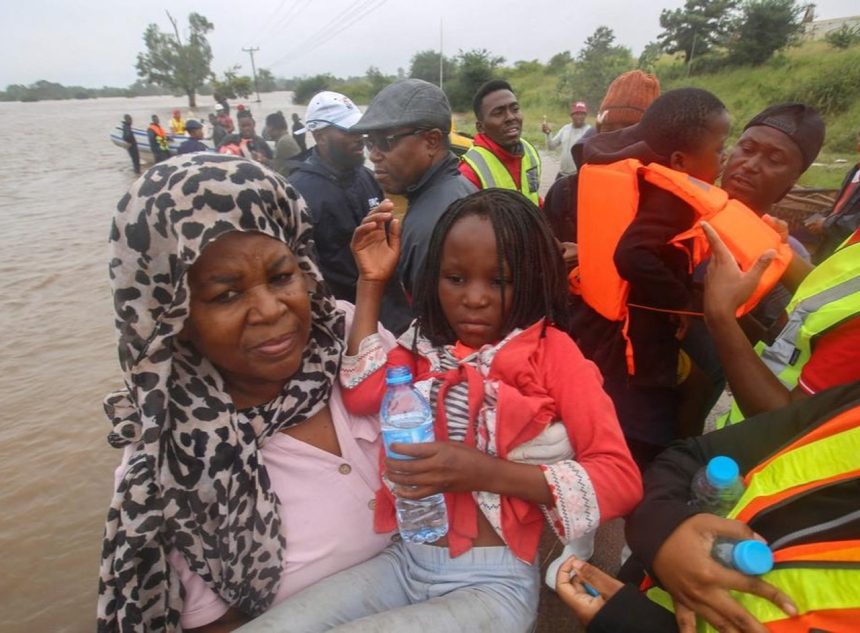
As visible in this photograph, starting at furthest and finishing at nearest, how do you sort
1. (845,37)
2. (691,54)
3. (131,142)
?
(691,54)
(845,37)
(131,142)

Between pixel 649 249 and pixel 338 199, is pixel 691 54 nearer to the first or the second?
pixel 338 199

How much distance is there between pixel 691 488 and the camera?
4.28 feet

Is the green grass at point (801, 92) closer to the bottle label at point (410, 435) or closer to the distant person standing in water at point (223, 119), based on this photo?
the bottle label at point (410, 435)

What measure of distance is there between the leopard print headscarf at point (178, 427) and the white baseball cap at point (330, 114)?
2.66 m

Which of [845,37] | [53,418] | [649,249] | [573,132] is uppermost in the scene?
[845,37]

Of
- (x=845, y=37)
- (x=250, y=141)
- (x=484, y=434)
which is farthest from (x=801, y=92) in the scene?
(x=484, y=434)

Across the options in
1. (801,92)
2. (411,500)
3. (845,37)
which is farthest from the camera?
(845,37)

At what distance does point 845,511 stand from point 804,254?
219 centimetres

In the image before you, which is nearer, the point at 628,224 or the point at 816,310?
the point at 816,310

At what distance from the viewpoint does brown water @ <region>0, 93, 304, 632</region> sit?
9.84ft

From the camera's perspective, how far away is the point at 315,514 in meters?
1.47

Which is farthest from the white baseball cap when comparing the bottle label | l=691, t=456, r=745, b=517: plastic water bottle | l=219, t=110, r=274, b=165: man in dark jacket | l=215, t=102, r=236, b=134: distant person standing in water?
l=215, t=102, r=236, b=134: distant person standing in water

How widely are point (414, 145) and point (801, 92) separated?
70.4ft

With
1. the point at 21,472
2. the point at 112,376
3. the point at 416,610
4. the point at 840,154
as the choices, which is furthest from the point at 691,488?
the point at 840,154
